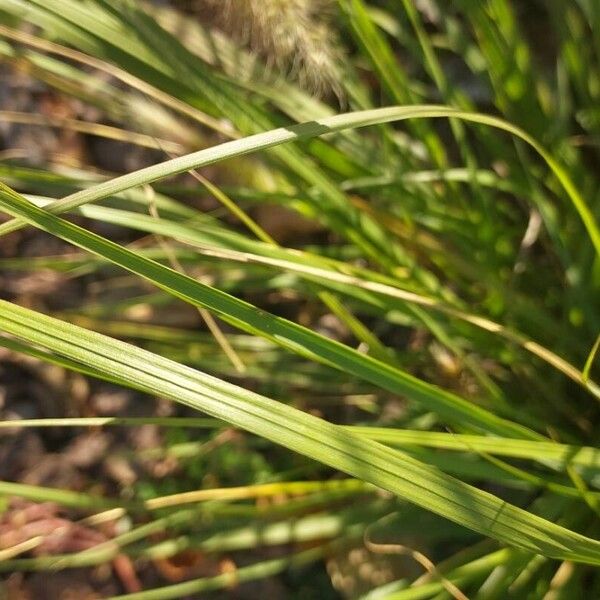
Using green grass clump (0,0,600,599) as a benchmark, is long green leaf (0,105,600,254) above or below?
above

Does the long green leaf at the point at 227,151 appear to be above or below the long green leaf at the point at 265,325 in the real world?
above

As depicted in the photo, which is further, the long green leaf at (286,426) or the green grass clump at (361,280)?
the green grass clump at (361,280)

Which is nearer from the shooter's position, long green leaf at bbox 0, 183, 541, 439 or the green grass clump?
long green leaf at bbox 0, 183, 541, 439

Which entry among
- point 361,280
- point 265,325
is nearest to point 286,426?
point 265,325

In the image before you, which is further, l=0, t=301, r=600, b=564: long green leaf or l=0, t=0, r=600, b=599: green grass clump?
l=0, t=0, r=600, b=599: green grass clump

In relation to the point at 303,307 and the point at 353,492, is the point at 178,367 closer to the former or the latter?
the point at 353,492

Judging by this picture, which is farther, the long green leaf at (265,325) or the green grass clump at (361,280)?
the green grass clump at (361,280)

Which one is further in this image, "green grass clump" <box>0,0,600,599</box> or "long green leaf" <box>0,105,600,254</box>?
"green grass clump" <box>0,0,600,599</box>

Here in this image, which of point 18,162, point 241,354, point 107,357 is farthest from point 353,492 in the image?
point 18,162

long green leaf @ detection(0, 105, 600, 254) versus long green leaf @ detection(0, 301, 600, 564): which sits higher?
long green leaf @ detection(0, 105, 600, 254)

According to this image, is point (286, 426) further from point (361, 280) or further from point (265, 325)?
point (361, 280)

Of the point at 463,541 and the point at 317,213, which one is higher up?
the point at 317,213
